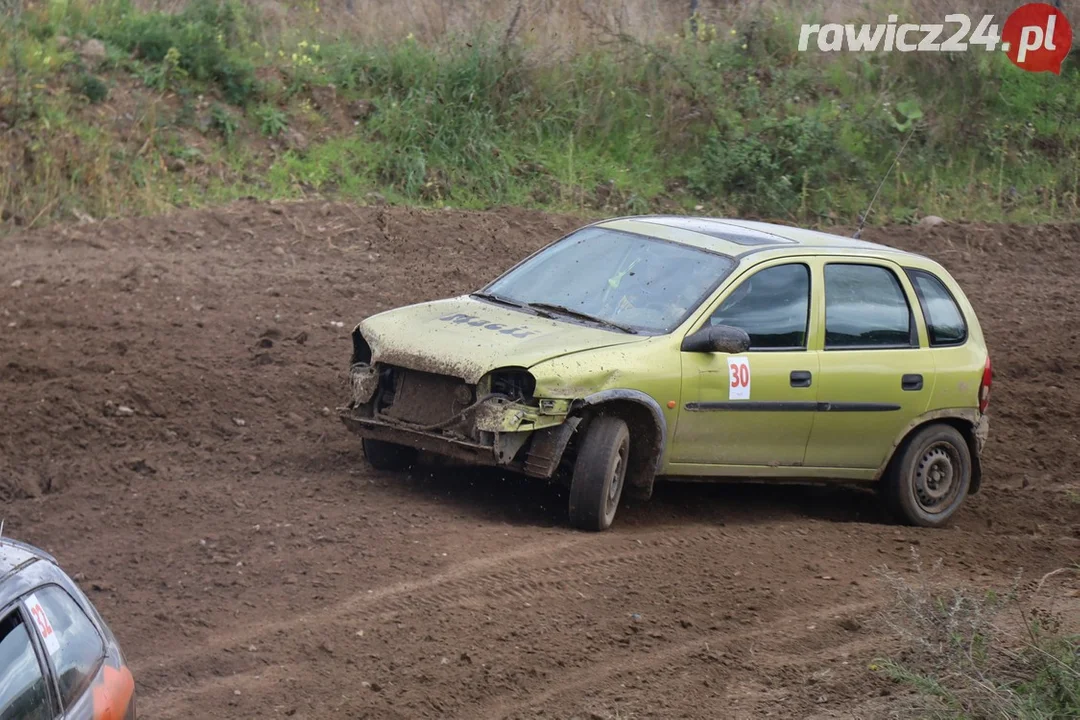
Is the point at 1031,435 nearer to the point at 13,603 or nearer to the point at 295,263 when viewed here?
the point at 295,263

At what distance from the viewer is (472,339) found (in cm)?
779

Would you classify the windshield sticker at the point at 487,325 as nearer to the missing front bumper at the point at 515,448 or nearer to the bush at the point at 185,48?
the missing front bumper at the point at 515,448

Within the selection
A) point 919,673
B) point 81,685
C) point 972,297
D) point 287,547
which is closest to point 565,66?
point 972,297

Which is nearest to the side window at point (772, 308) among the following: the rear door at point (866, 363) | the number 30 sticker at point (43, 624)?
the rear door at point (866, 363)

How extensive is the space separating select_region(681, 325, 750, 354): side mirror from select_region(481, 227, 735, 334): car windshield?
0.15 metres

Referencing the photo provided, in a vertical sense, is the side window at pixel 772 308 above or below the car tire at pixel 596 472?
above

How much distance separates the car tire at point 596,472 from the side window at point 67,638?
374 cm

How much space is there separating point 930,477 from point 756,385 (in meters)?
1.75

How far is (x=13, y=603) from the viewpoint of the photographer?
3771 millimetres

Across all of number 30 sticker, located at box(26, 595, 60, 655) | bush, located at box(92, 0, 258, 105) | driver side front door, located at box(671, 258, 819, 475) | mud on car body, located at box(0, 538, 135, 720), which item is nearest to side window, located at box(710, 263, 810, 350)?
driver side front door, located at box(671, 258, 819, 475)

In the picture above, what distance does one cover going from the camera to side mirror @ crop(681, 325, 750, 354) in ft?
25.9

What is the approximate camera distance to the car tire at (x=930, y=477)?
29.5 ft

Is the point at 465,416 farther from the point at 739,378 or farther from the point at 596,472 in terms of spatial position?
the point at 739,378

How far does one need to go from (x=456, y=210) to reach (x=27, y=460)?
6641 mm
